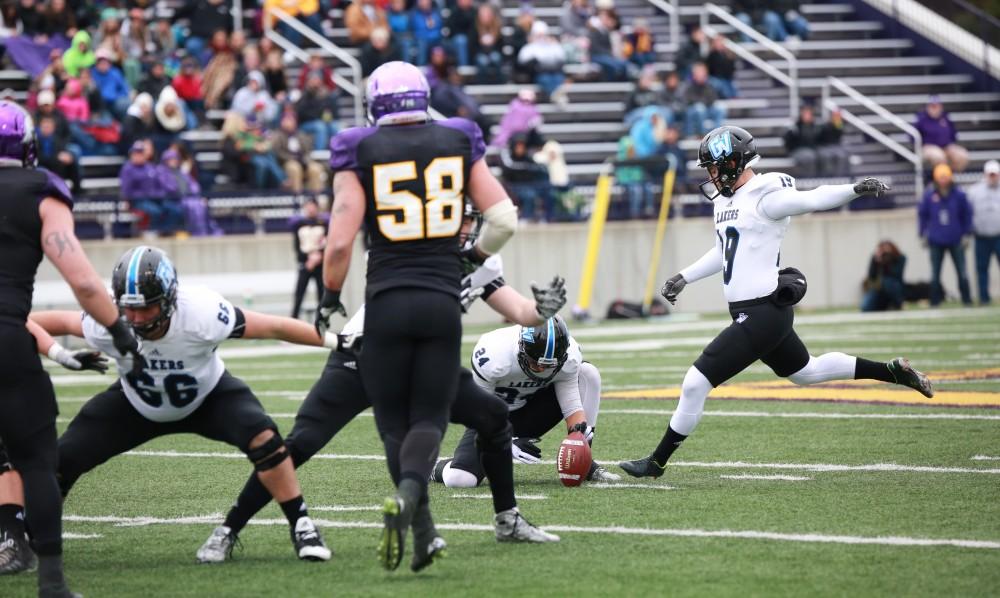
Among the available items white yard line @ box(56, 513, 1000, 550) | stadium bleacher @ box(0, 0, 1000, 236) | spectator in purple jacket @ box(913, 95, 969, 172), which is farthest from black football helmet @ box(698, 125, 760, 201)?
spectator in purple jacket @ box(913, 95, 969, 172)

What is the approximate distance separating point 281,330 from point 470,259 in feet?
2.47

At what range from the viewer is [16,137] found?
539 cm

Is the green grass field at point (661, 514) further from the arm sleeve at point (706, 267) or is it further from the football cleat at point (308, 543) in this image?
the arm sleeve at point (706, 267)

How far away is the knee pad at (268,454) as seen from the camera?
5.82m

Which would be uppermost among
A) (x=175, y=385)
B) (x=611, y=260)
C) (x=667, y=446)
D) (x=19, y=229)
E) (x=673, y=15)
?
(x=673, y=15)

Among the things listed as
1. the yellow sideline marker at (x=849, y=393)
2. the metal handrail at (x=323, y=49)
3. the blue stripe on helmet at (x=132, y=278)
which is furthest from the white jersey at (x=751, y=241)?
the metal handrail at (x=323, y=49)

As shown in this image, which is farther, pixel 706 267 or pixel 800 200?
pixel 706 267

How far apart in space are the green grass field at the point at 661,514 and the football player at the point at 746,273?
437mm

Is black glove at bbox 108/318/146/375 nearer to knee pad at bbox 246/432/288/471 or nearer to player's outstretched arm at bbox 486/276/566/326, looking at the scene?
knee pad at bbox 246/432/288/471

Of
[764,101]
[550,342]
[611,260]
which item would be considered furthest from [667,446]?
[764,101]

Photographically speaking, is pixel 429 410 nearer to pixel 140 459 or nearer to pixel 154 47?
pixel 140 459

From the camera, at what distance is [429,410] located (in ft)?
18.2

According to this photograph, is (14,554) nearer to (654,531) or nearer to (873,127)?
(654,531)

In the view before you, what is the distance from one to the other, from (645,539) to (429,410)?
1.11 meters
